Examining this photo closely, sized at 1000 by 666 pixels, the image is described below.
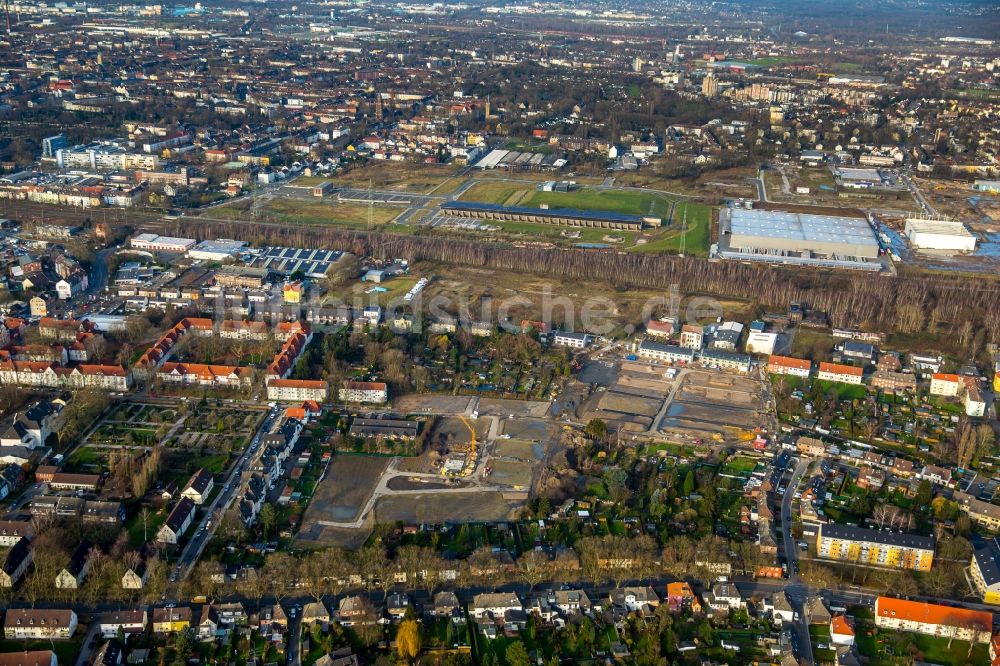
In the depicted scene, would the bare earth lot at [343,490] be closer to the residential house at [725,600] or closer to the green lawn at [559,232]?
the residential house at [725,600]

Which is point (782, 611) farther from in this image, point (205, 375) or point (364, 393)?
point (205, 375)

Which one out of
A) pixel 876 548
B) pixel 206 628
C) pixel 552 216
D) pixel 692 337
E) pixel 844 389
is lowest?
pixel 206 628

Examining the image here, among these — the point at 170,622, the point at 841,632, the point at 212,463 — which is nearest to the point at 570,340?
the point at 212,463

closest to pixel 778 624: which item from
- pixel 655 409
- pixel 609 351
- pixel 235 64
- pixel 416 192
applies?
pixel 655 409

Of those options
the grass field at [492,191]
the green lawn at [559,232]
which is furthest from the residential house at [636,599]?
the grass field at [492,191]

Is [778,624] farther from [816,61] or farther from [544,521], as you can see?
[816,61]
